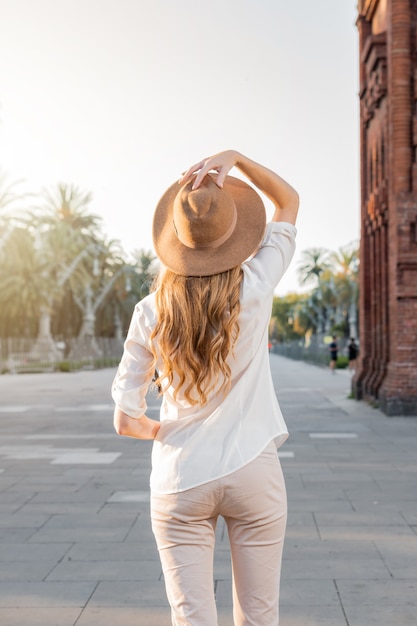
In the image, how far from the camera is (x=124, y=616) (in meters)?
4.43

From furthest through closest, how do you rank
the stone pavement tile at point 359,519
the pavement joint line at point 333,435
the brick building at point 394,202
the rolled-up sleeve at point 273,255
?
1. the brick building at point 394,202
2. the pavement joint line at point 333,435
3. the stone pavement tile at point 359,519
4. the rolled-up sleeve at point 273,255

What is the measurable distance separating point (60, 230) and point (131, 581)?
5358 centimetres

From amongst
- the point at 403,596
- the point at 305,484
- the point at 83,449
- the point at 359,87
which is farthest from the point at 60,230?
the point at 403,596

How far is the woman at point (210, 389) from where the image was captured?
2.37 metres

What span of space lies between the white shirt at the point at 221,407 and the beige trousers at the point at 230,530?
0.14 feet

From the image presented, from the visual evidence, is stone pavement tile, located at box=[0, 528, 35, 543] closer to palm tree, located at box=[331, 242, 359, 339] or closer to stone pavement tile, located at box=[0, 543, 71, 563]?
→ stone pavement tile, located at box=[0, 543, 71, 563]

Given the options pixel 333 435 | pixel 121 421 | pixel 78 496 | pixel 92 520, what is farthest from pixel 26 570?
pixel 333 435

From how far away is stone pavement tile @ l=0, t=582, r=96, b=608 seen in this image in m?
4.66

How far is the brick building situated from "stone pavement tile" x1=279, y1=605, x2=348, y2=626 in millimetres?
11964

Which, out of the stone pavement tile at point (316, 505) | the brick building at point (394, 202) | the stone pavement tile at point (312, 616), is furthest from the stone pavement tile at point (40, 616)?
the brick building at point (394, 202)

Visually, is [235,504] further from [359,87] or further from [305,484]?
[359,87]

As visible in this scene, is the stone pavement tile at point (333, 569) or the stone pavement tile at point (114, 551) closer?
the stone pavement tile at point (333, 569)

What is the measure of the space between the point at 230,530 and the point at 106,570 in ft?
10.2

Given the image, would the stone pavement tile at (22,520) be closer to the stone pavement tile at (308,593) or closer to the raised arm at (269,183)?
the stone pavement tile at (308,593)
